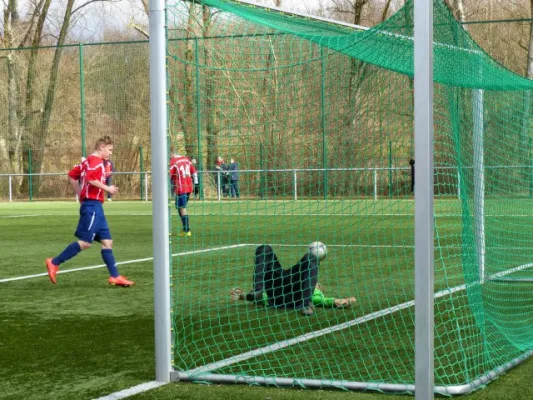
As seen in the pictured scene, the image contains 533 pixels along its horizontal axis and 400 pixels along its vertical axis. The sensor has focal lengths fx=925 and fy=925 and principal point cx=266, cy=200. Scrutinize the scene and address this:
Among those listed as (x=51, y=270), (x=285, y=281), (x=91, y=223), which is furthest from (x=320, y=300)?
(x=51, y=270)

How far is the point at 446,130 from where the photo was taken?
5.69m

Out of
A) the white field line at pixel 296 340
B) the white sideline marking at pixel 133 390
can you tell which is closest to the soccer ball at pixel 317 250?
the white field line at pixel 296 340

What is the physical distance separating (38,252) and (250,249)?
125 inches

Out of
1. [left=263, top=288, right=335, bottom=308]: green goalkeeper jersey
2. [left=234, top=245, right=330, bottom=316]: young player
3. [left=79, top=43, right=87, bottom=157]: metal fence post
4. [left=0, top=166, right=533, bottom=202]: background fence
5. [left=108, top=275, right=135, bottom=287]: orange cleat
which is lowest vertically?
[left=108, top=275, right=135, bottom=287]: orange cleat

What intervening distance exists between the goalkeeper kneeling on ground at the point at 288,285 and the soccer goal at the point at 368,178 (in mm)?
47

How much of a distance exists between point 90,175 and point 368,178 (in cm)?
334

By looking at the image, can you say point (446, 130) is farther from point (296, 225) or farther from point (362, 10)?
point (362, 10)

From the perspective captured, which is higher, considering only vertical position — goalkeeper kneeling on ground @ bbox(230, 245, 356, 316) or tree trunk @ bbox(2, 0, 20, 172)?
tree trunk @ bbox(2, 0, 20, 172)

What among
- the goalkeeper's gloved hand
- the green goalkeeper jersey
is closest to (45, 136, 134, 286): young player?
the green goalkeeper jersey

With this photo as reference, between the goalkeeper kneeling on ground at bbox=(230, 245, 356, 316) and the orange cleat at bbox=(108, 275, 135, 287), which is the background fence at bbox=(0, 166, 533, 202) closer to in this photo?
the goalkeeper kneeling on ground at bbox=(230, 245, 356, 316)

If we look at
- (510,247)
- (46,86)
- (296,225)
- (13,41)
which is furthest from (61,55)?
(510,247)

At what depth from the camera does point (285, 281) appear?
745 cm

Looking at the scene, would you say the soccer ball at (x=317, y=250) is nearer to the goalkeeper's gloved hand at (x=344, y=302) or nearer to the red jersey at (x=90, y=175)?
the goalkeeper's gloved hand at (x=344, y=302)

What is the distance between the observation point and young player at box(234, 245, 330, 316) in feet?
23.4
